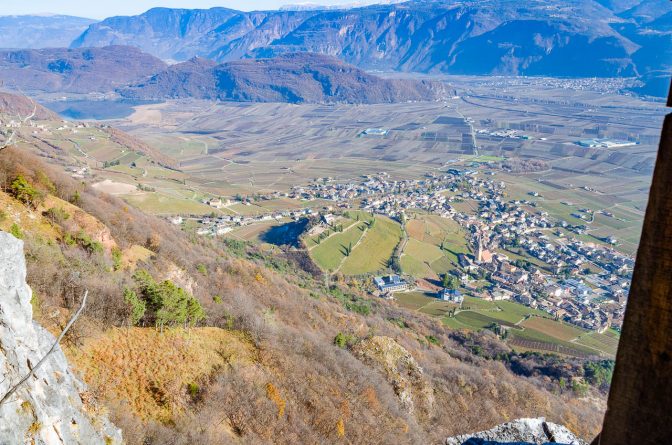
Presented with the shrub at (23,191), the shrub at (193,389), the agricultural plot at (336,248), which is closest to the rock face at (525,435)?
the shrub at (193,389)

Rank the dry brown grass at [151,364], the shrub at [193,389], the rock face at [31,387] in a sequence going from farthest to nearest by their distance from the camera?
the shrub at [193,389], the dry brown grass at [151,364], the rock face at [31,387]

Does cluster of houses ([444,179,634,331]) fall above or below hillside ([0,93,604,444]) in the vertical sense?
below

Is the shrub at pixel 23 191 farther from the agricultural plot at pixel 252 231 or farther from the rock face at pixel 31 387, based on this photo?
the agricultural plot at pixel 252 231

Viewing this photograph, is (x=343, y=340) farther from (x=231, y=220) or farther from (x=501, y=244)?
(x=501, y=244)

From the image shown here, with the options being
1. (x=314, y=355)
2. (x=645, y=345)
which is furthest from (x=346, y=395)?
(x=645, y=345)

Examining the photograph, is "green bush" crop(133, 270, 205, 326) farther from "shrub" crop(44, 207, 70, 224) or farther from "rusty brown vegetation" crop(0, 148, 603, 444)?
"shrub" crop(44, 207, 70, 224)

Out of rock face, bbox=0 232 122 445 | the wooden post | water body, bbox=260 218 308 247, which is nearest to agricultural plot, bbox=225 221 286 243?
water body, bbox=260 218 308 247
